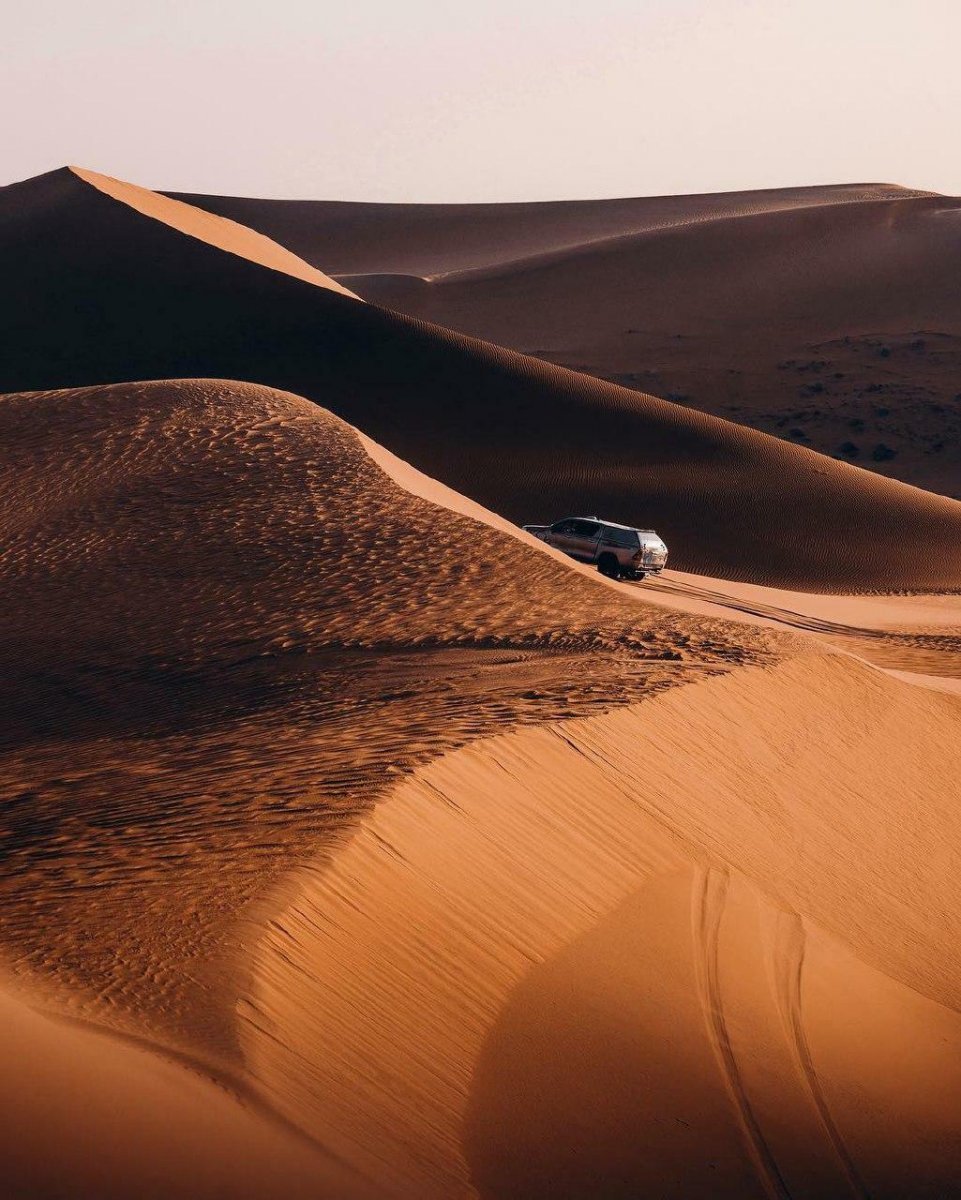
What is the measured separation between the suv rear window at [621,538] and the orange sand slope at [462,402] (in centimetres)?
675

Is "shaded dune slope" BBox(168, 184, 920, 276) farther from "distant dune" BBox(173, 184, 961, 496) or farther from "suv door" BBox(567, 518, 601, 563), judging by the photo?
"suv door" BBox(567, 518, 601, 563)

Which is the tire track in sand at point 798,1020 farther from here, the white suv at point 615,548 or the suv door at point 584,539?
the suv door at point 584,539

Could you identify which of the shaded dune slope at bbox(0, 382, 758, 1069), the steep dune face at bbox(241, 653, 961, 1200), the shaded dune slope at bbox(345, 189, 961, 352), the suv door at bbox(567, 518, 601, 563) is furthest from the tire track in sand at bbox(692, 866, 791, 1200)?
the shaded dune slope at bbox(345, 189, 961, 352)

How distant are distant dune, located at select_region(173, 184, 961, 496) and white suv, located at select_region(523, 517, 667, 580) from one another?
2569 cm

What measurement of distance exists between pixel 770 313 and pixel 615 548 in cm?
5109

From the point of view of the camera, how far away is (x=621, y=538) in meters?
28.4

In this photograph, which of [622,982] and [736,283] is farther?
[736,283]

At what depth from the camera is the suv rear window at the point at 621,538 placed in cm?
2830

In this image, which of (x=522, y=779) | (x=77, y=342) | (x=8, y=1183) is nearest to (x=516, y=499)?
(x=77, y=342)

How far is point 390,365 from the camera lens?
4453 cm

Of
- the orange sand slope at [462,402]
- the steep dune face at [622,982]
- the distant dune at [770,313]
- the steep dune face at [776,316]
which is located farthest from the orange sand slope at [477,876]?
the distant dune at [770,313]

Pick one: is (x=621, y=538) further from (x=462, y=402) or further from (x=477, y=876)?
(x=477, y=876)

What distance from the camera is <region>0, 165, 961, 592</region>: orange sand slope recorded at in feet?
122

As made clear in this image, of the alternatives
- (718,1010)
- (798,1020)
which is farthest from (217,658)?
(798,1020)
